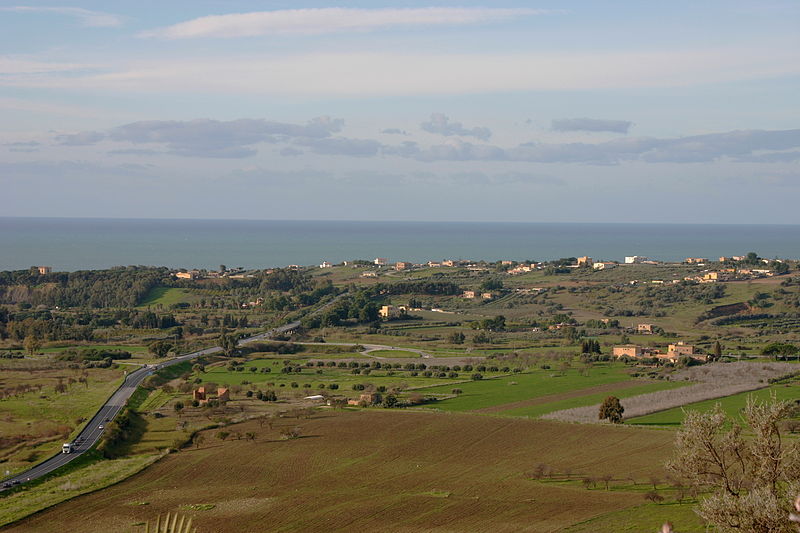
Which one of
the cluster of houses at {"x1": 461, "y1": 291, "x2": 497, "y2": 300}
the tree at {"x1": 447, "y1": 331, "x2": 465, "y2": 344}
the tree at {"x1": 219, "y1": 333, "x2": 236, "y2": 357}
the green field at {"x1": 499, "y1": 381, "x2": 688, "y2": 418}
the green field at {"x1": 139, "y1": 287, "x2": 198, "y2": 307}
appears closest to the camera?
the green field at {"x1": 499, "y1": 381, "x2": 688, "y2": 418}

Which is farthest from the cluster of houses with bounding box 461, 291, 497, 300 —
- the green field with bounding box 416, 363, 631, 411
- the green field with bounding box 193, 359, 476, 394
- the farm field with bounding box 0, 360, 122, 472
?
the farm field with bounding box 0, 360, 122, 472

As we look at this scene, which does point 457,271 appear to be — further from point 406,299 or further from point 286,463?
point 286,463

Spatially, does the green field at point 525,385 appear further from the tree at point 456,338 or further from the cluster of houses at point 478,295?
the cluster of houses at point 478,295

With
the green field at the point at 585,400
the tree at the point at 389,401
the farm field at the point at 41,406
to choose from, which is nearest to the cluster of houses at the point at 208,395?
the farm field at the point at 41,406

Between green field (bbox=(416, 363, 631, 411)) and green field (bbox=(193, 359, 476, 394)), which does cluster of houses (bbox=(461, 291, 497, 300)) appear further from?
green field (bbox=(193, 359, 476, 394))

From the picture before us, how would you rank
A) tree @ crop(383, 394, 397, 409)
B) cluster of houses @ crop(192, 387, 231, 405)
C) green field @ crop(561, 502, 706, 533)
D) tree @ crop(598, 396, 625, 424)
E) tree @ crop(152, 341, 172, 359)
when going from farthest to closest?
1. tree @ crop(152, 341, 172, 359)
2. cluster of houses @ crop(192, 387, 231, 405)
3. tree @ crop(383, 394, 397, 409)
4. tree @ crop(598, 396, 625, 424)
5. green field @ crop(561, 502, 706, 533)

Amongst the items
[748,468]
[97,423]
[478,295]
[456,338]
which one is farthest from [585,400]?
[478,295]

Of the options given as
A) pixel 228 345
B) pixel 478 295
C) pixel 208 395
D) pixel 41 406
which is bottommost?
pixel 208 395

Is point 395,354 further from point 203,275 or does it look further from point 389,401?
point 203,275
